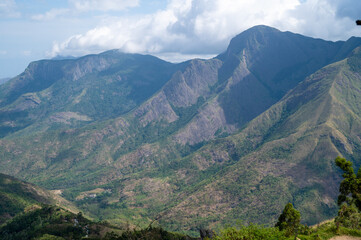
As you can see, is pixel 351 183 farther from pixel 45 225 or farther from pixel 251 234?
pixel 45 225

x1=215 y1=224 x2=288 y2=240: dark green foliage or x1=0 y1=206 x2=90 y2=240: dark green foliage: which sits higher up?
x1=215 y1=224 x2=288 y2=240: dark green foliage

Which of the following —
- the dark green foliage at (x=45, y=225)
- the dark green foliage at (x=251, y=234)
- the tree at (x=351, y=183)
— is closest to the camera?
the dark green foliage at (x=251, y=234)

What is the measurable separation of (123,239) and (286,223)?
61.0 meters

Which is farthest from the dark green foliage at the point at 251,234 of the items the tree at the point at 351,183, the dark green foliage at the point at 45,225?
the dark green foliage at the point at 45,225

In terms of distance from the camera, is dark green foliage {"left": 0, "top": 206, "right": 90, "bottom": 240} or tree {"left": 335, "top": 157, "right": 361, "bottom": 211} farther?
dark green foliage {"left": 0, "top": 206, "right": 90, "bottom": 240}

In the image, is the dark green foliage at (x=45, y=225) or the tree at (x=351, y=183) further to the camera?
the dark green foliage at (x=45, y=225)

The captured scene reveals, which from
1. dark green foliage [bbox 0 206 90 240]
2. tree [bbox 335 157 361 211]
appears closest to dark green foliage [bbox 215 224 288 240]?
tree [bbox 335 157 361 211]

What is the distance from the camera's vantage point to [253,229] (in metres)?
62.2

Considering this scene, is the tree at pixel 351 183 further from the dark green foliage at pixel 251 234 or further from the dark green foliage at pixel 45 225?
the dark green foliage at pixel 45 225

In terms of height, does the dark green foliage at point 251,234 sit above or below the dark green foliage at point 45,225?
above

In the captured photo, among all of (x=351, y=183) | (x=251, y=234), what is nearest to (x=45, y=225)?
(x=251, y=234)

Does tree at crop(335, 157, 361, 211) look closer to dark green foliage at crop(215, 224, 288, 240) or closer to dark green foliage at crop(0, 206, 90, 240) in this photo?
dark green foliage at crop(215, 224, 288, 240)

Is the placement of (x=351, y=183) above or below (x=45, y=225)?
above

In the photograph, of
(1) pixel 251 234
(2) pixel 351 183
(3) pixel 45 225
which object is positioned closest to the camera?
(1) pixel 251 234
